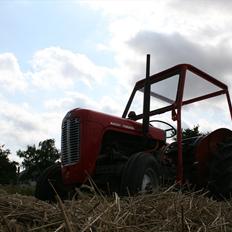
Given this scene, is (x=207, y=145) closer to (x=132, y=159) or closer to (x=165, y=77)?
(x=165, y=77)

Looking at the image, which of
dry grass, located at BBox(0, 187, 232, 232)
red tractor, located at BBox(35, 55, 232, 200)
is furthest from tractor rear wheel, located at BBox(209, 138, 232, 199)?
dry grass, located at BBox(0, 187, 232, 232)

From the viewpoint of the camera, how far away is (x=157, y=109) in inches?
295

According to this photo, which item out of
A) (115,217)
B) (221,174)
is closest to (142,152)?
(221,174)

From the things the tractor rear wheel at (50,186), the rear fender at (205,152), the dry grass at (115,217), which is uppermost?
the rear fender at (205,152)

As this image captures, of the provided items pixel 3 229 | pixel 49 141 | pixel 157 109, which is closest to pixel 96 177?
pixel 157 109

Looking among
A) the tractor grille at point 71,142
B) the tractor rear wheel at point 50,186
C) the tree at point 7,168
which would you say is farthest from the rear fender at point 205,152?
the tree at point 7,168

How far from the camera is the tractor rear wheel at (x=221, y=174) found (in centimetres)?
706

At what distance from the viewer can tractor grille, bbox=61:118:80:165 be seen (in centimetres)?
664

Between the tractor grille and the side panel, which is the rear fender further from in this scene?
the tractor grille

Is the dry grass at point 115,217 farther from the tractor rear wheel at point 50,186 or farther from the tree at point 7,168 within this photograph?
the tree at point 7,168

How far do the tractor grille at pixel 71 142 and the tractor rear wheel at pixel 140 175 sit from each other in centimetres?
85

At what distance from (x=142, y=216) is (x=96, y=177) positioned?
3683 mm

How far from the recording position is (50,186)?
7301mm

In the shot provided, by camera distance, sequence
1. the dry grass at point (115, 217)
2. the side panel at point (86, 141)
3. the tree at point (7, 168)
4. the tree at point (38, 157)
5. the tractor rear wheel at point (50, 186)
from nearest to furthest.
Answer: the dry grass at point (115, 217)
the side panel at point (86, 141)
the tractor rear wheel at point (50, 186)
the tree at point (7, 168)
the tree at point (38, 157)
